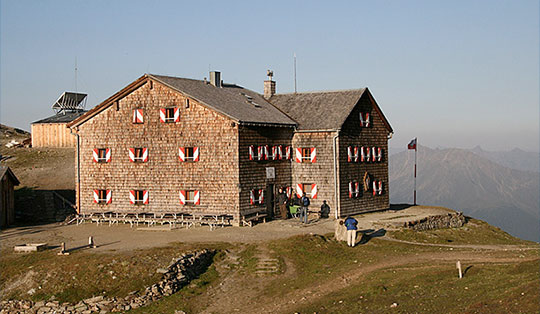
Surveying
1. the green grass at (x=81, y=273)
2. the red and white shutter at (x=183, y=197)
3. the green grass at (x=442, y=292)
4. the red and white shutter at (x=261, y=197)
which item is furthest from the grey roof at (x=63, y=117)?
the green grass at (x=442, y=292)

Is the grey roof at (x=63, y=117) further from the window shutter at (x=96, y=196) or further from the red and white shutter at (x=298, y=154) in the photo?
the red and white shutter at (x=298, y=154)

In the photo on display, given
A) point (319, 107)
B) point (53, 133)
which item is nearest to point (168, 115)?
point (319, 107)

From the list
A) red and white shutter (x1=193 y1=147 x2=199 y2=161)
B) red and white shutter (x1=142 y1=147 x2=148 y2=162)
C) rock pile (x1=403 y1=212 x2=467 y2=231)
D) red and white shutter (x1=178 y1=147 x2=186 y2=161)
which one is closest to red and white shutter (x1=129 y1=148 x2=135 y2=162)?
red and white shutter (x1=142 y1=147 x2=148 y2=162)

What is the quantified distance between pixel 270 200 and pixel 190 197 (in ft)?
16.3

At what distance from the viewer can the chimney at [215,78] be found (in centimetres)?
4200

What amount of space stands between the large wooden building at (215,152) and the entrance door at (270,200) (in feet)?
0.23

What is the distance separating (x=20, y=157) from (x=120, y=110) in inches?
911

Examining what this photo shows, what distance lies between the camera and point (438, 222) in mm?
38125

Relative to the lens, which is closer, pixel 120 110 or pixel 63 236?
pixel 63 236

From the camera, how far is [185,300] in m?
23.0

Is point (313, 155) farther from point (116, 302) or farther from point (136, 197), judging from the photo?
point (116, 302)

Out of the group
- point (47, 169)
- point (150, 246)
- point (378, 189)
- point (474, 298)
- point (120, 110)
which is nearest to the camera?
point (474, 298)

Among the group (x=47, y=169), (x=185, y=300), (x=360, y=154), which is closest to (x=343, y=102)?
(x=360, y=154)

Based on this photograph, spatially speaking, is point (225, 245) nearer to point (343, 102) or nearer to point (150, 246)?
point (150, 246)
